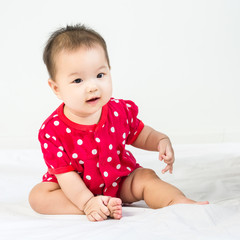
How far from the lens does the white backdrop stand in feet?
7.29

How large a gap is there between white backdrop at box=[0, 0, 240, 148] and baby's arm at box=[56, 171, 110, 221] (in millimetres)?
1072

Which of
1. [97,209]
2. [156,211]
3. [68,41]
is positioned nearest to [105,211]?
[97,209]

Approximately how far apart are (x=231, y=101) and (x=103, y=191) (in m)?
1.25

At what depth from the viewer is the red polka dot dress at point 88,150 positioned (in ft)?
4.10

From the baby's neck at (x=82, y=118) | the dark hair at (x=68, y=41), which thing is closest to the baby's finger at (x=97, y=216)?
the baby's neck at (x=82, y=118)

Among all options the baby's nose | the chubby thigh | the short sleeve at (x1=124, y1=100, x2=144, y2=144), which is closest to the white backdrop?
the short sleeve at (x1=124, y1=100, x2=144, y2=144)

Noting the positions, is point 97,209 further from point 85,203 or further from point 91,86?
point 91,86

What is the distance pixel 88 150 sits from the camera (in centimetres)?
126

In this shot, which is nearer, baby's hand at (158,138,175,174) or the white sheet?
the white sheet

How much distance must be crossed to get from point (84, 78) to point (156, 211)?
352 mm

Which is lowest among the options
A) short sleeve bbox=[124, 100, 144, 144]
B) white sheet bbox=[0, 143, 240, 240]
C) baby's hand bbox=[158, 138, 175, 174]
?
white sheet bbox=[0, 143, 240, 240]

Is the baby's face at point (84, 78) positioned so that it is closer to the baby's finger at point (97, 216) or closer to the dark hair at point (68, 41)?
the dark hair at point (68, 41)

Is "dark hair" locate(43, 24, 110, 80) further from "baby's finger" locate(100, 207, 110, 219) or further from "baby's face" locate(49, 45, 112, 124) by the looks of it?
"baby's finger" locate(100, 207, 110, 219)

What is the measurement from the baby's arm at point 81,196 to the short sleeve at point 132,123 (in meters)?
0.23
